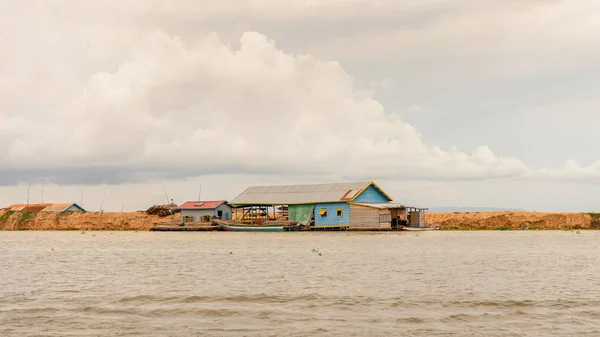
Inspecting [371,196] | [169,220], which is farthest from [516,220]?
[169,220]

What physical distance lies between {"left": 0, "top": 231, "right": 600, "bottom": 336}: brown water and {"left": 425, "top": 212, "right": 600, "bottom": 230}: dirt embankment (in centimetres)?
4853

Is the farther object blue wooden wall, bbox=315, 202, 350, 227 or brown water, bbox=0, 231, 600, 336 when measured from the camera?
blue wooden wall, bbox=315, 202, 350, 227

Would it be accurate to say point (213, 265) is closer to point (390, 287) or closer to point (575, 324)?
point (390, 287)

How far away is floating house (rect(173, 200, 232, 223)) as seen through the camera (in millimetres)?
86375

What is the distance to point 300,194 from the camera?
3169 inches

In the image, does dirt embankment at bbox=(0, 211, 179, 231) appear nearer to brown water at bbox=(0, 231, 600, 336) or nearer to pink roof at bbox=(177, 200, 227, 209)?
pink roof at bbox=(177, 200, 227, 209)

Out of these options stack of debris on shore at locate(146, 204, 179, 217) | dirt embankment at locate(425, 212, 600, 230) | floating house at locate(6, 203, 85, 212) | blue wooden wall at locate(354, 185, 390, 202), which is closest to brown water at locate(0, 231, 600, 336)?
blue wooden wall at locate(354, 185, 390, 202)

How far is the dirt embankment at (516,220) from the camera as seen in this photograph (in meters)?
76.4

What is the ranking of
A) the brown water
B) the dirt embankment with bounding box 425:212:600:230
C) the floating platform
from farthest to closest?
1. the floating platform
2. the dirt embankment with bounding box 425:212:600:230
3. the brown water

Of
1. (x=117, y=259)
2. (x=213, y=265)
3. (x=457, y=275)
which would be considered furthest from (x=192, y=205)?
(x=457, y=275)

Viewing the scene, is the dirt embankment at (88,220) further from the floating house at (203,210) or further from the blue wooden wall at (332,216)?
the blue wooden wall at (332,216)

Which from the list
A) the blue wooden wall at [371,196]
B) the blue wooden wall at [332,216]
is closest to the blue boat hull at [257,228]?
the blue wooden wall at [332,216]

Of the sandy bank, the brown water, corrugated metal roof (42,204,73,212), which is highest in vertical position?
corrugated metal roof (42,204,73,212)

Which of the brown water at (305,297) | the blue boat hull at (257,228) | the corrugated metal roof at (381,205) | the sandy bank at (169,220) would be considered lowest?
the brown water at (305,297)
